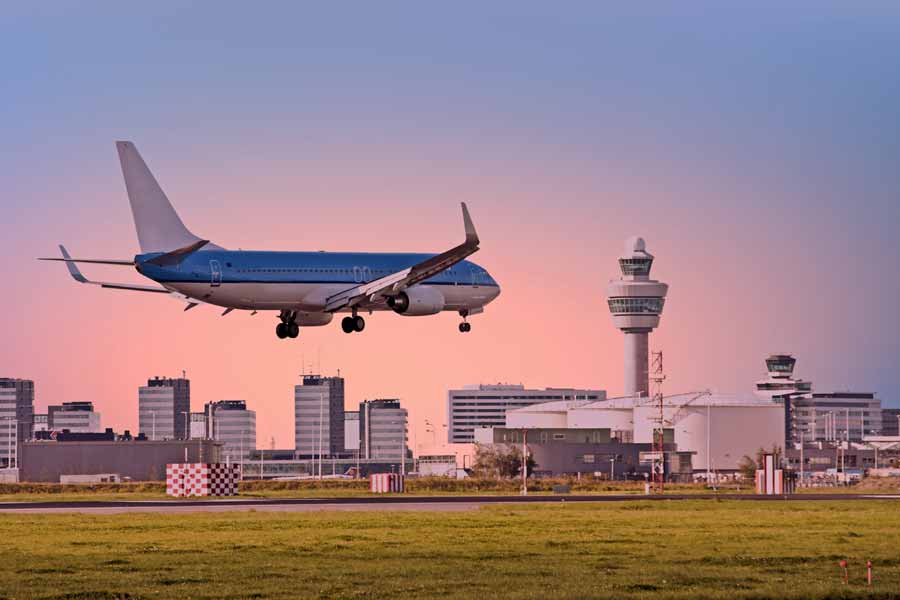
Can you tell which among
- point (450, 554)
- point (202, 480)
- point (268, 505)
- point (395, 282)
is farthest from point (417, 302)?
point (450, 554)

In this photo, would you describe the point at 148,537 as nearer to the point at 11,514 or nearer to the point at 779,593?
the point at 11,514

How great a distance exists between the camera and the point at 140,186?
10269cm

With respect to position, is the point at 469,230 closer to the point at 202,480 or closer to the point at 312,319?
the point at 312,319

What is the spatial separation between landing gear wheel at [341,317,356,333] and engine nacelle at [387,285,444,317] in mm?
2786

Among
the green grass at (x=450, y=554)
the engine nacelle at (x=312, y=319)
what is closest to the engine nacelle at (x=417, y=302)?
the engine nacelle at (x=312, y=319)

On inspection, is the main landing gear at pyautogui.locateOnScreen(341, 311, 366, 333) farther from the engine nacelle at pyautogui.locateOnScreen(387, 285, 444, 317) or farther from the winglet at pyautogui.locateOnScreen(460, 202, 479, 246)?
the winglet at pyautogui.locateOnScreen(460, 202, 479, 246)

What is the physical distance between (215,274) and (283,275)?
4387 millimetres

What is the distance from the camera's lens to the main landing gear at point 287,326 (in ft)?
352

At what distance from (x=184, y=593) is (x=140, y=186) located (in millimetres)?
66451

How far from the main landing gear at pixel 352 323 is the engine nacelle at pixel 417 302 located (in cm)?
242

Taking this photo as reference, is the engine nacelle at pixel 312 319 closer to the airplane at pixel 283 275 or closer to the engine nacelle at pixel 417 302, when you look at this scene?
the airplane at pixel 283 275

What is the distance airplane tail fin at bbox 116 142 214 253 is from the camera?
100750 millimetres

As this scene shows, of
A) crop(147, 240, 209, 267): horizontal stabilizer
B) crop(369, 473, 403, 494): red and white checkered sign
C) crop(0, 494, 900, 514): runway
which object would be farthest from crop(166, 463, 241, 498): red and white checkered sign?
crop(147, 240, 209, 267): horizontal stabilizer

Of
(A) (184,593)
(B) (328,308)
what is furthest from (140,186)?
(A) (184,593)
